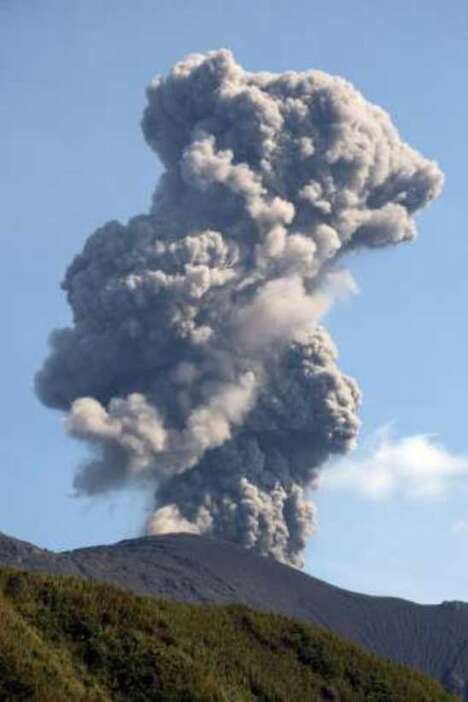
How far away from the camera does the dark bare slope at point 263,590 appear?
12150 cm

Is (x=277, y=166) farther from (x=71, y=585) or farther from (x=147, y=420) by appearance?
(x=71, y=585)

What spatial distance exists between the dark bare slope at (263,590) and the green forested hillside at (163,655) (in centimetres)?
7188

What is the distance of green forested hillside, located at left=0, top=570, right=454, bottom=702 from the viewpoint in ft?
128

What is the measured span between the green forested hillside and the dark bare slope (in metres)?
71.9

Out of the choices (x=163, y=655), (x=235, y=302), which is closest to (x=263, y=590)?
(x=235, y=302)

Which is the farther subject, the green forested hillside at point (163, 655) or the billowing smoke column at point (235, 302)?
the billowing smoke column at point (235, 302)

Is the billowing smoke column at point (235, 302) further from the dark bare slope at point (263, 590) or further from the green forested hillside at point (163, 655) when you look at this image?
the green forested hillside at point (163, 655)

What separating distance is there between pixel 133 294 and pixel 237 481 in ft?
61.7

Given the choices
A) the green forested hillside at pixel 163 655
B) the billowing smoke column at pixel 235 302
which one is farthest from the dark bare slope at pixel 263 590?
the green forested hillside at pixel 163 655

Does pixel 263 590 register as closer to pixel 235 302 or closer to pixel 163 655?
pixel 235 302

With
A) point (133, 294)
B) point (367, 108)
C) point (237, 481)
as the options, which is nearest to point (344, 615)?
point (237, 481)

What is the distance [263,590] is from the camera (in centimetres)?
12575

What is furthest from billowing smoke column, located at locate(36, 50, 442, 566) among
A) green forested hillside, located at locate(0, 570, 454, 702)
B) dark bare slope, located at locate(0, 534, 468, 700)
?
green forested hillside, located at locate(0, 570, 454, 702)

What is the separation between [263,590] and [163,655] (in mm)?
84996
